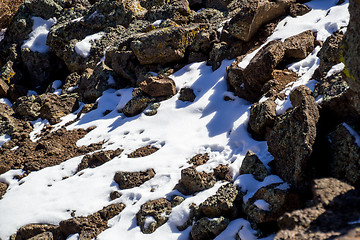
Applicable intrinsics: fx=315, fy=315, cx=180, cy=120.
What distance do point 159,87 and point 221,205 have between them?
4.63m

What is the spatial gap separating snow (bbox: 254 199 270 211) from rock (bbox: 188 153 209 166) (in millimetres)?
1873

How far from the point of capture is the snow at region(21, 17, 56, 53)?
13.2m


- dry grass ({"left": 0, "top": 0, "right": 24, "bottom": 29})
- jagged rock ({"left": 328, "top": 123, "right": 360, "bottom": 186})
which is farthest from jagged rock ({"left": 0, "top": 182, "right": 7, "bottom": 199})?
dry grass ({"left": 0, "top": 0, "right": 24, "bottom": 29})

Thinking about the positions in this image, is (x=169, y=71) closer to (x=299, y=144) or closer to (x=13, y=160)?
(x=13, y=160)

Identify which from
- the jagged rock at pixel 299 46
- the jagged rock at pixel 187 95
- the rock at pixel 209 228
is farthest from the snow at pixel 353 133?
the jagged rock at pixel 187 95

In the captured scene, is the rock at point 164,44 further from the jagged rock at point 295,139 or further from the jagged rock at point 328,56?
the jagged rock at point 295,139

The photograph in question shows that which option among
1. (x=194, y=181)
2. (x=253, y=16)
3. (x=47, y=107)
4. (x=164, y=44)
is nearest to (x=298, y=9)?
(x=253, y=16)

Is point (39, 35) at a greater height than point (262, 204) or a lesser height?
greater

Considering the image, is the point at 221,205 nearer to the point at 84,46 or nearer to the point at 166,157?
the point at 166,157

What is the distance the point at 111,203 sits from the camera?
6309mm

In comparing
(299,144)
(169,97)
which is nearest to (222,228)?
(299,144)

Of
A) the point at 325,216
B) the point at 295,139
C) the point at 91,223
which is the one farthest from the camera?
the point at 91,223

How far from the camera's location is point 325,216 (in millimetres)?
3199

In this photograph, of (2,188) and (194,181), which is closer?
(194,181)
